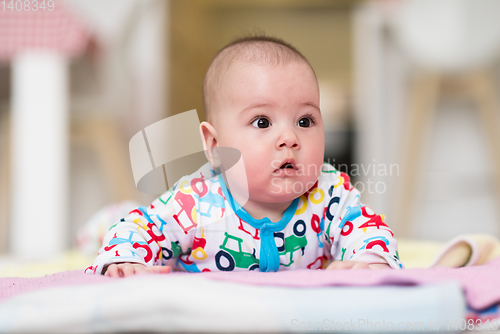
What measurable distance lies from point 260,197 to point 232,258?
87 millimetres

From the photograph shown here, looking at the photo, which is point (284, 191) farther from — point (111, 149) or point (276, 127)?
point (111, 149)

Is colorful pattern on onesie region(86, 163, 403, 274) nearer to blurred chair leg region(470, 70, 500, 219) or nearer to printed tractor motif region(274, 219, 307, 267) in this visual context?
printed tractor motif region(274, 219, 307, 267)

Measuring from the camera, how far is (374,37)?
5.78 ft

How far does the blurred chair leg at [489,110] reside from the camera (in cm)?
161

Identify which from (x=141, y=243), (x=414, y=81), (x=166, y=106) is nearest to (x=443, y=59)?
(x=414, y=81)

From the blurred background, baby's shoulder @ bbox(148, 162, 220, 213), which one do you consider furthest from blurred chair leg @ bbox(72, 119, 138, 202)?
baby's shoulder @ bbox(148, 162, 220, 213)

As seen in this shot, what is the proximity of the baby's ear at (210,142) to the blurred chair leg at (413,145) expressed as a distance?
1.14m

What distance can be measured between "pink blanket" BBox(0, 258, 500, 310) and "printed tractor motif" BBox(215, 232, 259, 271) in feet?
0.48

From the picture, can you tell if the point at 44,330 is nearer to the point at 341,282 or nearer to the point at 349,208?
the point at 341,282

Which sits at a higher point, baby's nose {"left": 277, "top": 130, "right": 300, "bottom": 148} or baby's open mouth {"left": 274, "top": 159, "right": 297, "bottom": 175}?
baby's nose {"left": 277, "top": 130, "right": 300, "bottom": 148}

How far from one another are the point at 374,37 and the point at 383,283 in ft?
5.04

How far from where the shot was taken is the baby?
1.86 ft

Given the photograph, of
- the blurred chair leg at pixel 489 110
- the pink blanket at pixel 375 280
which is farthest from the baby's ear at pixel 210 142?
the blurred chair leg at pixel 489 110

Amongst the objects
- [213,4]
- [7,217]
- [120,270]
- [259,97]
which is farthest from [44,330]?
[213,4]
